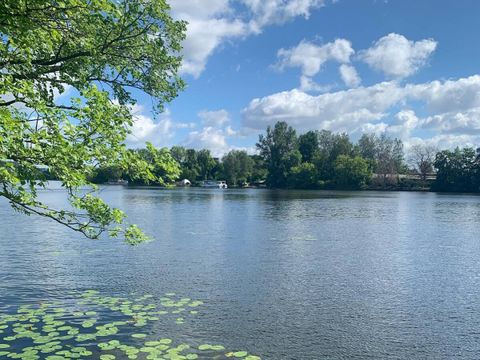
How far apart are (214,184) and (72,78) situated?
174 meters

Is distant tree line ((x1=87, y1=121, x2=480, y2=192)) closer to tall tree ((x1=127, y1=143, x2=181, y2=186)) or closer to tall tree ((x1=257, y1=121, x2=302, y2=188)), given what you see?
tall tree ((x1=257, y1=121, x2=302, y2=188))

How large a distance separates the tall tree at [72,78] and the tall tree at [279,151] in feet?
515

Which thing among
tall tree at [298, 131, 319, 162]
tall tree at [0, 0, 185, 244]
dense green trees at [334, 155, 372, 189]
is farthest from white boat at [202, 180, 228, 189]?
tall tree at [0, 0, 185, 244]

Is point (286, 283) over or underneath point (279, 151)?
underneath

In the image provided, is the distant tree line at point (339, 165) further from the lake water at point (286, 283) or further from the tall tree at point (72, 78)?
the tall tree at point (72, 78)

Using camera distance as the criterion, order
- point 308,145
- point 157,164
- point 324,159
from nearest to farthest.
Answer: point 157,164 < point 324,159 < point 308,145

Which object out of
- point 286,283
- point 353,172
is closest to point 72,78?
point 286,283

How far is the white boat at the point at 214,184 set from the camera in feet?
593

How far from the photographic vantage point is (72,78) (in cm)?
1108

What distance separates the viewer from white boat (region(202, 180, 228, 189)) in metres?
181

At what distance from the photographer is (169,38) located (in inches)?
498

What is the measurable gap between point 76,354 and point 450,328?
430 inches

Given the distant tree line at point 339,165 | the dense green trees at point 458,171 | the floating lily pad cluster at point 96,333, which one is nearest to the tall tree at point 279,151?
the distant tree line at point 339,165

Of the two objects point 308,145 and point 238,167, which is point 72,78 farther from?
point 238,167
